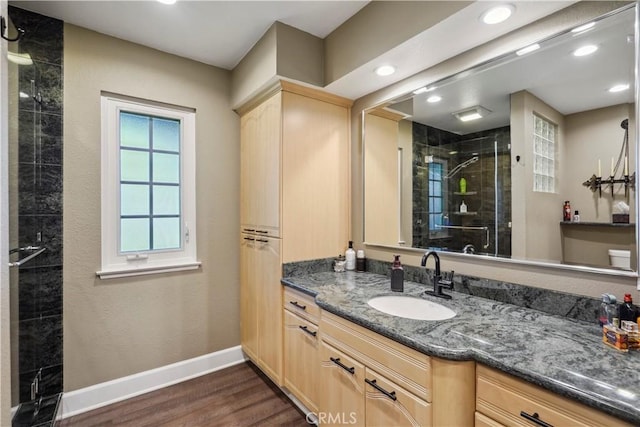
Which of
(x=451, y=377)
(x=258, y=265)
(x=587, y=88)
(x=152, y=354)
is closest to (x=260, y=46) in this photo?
(x=258, y=265)

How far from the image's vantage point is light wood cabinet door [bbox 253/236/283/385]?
214cm

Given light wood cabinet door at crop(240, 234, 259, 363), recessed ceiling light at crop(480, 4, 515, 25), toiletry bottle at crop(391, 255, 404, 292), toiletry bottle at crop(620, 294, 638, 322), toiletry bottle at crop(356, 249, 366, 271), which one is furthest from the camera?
light wood cabinet door at crop(240, 234, 259, 363)

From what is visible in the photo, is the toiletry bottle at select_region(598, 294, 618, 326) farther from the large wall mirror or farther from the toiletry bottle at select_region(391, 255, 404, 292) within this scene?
the toiletry bottle at select_region(391, 255, 404, 292)

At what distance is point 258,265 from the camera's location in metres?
2.40

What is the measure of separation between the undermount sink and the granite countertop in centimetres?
4

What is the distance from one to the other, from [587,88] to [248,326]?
2.69m

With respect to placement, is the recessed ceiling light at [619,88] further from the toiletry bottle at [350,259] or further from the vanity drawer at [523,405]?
the toiletry bottle at [350,259]

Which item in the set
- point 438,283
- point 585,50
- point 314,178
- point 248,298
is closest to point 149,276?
point 248,298

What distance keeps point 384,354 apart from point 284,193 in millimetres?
1264

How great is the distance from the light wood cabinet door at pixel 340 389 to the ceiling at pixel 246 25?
5.58ft

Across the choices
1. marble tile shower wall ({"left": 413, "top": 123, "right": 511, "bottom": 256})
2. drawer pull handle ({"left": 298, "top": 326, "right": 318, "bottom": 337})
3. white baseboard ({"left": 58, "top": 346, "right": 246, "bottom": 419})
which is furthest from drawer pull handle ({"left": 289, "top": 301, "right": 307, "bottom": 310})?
white baseboard ({"left": 58, "top": 346, "right": 246, "bottom": 419})

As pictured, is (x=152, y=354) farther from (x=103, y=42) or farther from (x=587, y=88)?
(x=587, y=88)


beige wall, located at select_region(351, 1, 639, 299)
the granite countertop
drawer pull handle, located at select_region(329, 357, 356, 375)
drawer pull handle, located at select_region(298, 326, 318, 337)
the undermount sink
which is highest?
beige wall, located at select_region(351, 1, 639, 299)

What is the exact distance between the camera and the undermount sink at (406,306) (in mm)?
1583
